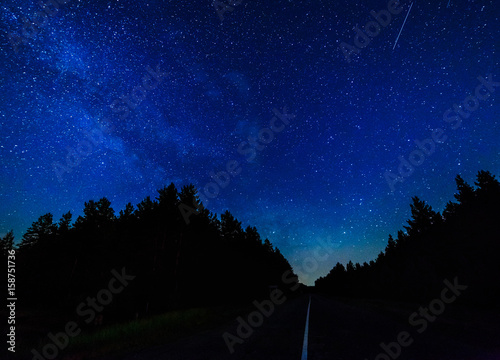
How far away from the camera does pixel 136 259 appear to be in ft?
104

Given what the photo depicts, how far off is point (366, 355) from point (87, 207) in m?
44.6

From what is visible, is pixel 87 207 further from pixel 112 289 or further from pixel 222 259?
pixel 222 259

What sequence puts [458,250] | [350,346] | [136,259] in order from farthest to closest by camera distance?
[458,250], [136,259], [350,346]

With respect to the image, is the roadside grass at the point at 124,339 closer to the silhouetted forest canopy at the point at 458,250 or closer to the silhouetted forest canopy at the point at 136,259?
the silhouetted forest canopy at the point at 136,259

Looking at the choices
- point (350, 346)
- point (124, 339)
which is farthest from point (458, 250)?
point (124, 339)

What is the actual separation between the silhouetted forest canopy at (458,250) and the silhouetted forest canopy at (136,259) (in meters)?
27.2

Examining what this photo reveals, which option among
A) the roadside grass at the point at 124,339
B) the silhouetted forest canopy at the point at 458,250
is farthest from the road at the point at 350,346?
the silhouetted forest canopy at the point at 458,250

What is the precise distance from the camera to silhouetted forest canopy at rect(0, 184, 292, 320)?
29.1 meters

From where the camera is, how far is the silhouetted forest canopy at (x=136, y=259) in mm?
29062

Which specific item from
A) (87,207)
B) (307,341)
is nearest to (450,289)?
(307,341)

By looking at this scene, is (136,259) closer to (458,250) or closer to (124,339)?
(124,339)

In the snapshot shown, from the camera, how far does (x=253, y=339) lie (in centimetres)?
965

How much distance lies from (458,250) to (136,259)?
129 feet

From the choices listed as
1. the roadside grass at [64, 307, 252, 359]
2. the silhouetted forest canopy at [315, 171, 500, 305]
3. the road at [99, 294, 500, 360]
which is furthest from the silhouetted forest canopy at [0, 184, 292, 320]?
the silhouetted forest canopy at [315, 171, 500, 305]
